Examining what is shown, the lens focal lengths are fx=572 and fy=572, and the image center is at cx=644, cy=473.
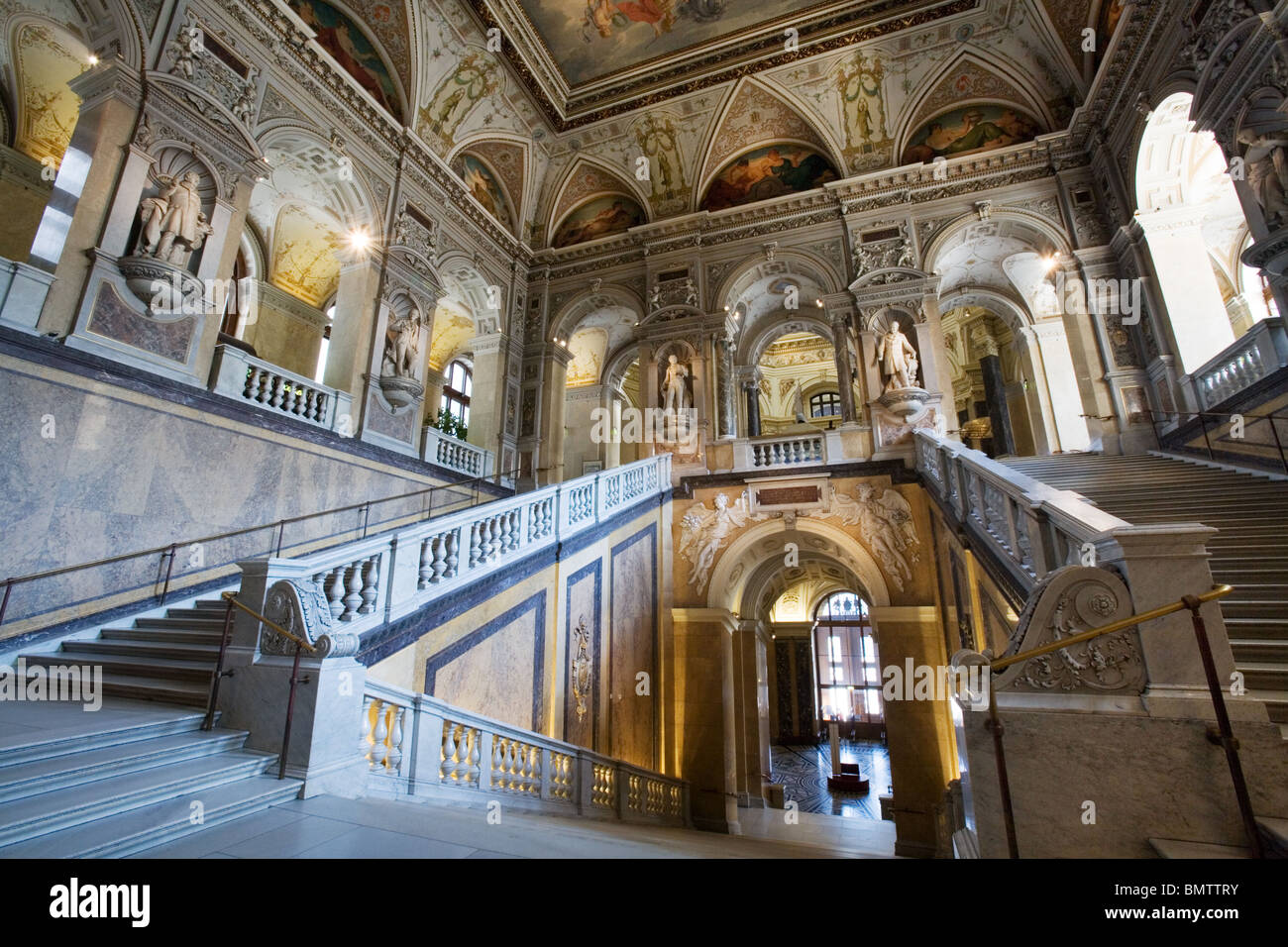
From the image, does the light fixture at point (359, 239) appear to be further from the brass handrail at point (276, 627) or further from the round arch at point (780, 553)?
the round arch at point (780, 553)

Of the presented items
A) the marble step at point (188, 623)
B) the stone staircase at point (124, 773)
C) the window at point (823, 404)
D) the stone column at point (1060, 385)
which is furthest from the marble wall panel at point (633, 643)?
the window at point (823, 404)

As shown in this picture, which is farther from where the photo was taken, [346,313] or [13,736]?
[346,313]

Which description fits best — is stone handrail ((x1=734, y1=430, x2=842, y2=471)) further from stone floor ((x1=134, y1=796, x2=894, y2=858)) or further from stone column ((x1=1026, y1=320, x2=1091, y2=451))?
stone floor ((x1=134, y1=796, x2=894, y2=858))

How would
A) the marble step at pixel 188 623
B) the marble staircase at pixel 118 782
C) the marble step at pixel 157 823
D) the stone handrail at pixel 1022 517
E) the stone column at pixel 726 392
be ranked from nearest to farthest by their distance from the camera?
the marble step at pixel 157 823, the marble staircase at pixel 118 782, the stone handrail at pixel 1022 517, the marble step at pixel 188 623, the stone column at pixel 726 392

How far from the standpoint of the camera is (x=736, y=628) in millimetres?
11359

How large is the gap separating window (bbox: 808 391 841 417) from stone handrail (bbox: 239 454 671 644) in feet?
47.6

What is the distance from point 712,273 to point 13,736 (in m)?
12.3

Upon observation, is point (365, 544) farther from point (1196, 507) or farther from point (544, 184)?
point (544, 184)

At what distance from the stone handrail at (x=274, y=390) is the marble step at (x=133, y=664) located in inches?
128

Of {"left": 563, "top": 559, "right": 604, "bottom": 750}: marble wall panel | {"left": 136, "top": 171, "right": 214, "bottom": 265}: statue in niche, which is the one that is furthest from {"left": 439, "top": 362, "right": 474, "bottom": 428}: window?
{"left": 563, "top": 559, "right": 604, "bottom": 750}: marble wall panel

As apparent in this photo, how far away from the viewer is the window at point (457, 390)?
1609 cm

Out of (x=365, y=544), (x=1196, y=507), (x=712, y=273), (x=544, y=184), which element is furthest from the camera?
(x=544, y=184)

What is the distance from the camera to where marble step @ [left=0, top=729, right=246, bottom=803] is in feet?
8.05

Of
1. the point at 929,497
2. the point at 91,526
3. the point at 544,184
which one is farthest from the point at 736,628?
the point at 544,184
